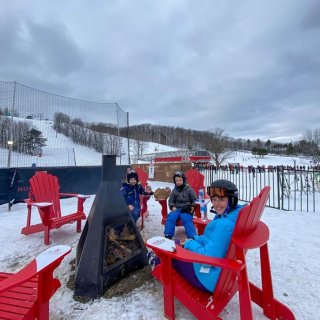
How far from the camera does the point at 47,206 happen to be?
11.3 ft

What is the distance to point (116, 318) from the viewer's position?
1.85 meters

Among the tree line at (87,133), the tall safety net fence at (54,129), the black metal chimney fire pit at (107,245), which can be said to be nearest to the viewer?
the black metal chimney fire pit at (107,245)

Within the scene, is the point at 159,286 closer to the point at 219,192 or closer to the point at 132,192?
the point at 219,192

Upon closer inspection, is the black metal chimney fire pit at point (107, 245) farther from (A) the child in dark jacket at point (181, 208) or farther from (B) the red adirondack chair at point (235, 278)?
(A) the child in dark jacket at point (181, 208)

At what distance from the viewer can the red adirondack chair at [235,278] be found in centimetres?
142

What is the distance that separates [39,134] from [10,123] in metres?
1.13

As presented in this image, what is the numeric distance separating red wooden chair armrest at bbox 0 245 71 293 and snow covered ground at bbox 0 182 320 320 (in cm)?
73

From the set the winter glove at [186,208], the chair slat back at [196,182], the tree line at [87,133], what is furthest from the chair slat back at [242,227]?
the tree line at [87,133]

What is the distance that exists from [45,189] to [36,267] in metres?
3.17

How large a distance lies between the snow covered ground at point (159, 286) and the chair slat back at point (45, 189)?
0.47 meters

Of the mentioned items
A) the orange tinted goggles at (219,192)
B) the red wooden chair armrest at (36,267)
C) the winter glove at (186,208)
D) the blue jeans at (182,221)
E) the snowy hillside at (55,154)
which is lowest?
the blue jeans at (182,221)

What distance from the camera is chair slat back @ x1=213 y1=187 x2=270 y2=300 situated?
4.58 feet

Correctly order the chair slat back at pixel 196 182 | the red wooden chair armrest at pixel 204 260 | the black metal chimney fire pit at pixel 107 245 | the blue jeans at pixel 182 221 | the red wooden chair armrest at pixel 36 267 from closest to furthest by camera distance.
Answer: the red wooden chair armrest at pixel 36 267 → the red wooden chair armrest at pixel 204 260 → the black metal chimney fire pit at pixel 107 245 → the blue jeans at pixel 182 221 → the chair slat back at pixel 196 182

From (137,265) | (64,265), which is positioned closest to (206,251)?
(137,265)
